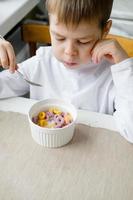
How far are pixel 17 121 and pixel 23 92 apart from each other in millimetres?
232

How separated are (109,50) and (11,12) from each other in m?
0.52

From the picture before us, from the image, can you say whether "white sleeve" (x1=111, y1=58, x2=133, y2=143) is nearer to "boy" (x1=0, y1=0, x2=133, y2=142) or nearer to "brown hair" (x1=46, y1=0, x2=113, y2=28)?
"boy" (x1=0, y1=0, x2=133, y2=142)

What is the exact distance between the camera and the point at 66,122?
27.6 inches

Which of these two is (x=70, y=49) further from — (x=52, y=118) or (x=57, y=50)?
(x=52, y=118)

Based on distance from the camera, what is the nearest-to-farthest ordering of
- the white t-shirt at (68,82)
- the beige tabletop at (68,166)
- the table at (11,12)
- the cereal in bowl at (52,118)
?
the beige tabletop at (68,166) → the cereal in bowl at (52,118) → the white t-shirt at (68,82) → the table at (11,12)

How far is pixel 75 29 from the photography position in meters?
0.71

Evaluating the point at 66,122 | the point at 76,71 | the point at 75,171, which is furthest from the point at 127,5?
the point at 75,171

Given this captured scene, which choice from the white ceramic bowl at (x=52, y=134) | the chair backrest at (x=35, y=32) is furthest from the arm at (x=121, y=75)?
the chair backrest at (x=35, y=32)

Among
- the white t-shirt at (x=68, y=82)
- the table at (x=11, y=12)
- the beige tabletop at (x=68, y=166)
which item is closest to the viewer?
the beige tabletop at (x=68, y=166)

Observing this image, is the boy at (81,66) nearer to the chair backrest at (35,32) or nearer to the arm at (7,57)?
the arm at (7,57)

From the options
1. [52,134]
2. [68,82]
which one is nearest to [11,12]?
[68,82]

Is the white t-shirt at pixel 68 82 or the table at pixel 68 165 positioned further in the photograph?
the white t-shirt at pixel 68 82

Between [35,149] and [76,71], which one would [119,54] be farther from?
[35,149]

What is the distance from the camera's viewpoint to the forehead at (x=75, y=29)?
2.32 feet
